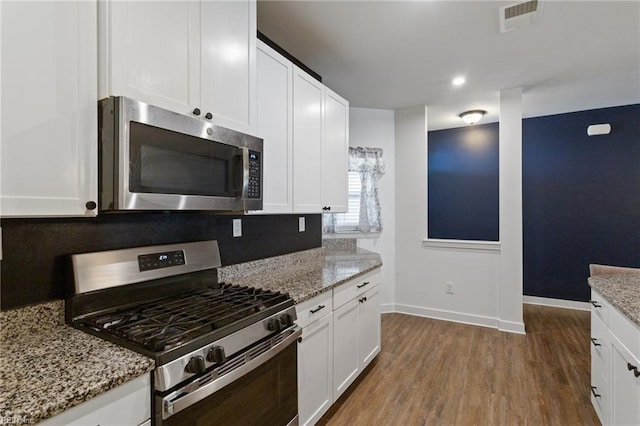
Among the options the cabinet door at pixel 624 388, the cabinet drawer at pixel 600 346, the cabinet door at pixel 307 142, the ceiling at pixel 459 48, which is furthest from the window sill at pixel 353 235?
the cabinet door at pixel 624 388

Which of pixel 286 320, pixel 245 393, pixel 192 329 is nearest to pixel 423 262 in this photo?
pixel 286 320

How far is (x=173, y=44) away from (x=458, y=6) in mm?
1805

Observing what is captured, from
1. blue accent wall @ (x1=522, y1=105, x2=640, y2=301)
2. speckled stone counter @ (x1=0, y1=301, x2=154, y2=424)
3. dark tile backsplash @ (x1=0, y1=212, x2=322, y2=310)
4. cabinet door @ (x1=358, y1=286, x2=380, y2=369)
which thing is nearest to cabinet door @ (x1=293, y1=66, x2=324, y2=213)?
dark tile backsplash @ (x1=0, y1=212, x2=322, y2=310)

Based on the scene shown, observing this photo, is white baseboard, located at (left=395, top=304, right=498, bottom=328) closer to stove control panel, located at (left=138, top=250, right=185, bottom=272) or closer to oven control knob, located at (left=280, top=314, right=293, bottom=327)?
oven control knob, located at (left=280, top=314, right=293, bottom=327)

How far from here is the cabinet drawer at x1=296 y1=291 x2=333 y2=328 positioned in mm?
1732

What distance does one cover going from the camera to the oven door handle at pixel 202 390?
39.1 inches

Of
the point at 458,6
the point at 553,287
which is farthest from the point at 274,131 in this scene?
the point at 553,287

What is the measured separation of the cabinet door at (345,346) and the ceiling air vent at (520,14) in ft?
7.30

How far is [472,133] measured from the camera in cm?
515

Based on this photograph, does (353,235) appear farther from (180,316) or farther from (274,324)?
(180,316)

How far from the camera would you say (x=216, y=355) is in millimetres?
1130

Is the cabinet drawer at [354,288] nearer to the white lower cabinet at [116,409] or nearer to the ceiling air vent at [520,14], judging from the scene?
the white lower cabinet at [116,409]

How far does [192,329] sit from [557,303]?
504 cm

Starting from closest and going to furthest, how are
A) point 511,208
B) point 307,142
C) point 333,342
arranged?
point 333,342
point 307,142
point 511,208
